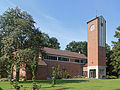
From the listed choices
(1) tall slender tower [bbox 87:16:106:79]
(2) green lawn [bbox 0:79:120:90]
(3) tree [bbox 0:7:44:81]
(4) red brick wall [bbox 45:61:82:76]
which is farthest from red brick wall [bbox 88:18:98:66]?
(3) tree [bbox 0:7:44:81]

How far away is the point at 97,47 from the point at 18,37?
23.0 m

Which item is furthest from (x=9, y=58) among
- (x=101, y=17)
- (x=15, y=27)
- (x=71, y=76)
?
(x=101, y=17)

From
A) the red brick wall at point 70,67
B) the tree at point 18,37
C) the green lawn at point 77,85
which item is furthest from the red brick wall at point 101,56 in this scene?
the tree at point 18,37

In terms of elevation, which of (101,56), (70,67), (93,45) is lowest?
(70,67)

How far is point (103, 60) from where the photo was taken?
1556 inches

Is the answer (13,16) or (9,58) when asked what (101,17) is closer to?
(13,16)

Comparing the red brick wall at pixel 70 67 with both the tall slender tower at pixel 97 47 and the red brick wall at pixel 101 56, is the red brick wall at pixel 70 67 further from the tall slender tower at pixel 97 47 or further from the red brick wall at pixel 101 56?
the red brick wall at pixel 101 56

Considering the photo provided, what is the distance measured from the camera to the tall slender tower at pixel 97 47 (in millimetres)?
38250

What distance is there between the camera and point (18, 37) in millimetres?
22703

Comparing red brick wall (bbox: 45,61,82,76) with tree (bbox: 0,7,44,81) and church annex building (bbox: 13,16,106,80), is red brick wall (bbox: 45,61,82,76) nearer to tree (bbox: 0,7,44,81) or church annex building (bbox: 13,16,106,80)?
church annex building (bbox: 13,16,106,80)

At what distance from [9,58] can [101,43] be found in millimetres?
26643

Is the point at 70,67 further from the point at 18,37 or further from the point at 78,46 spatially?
the point at 78,46

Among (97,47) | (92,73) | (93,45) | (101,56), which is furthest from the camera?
(92,73)

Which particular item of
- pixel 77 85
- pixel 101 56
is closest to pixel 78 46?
pixel 101 56
